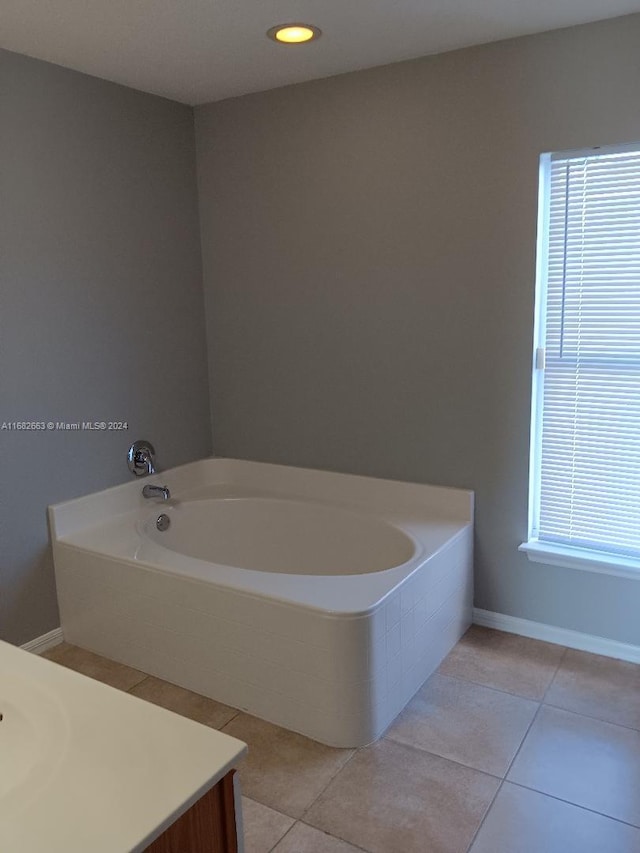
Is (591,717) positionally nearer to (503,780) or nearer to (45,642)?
(503,780)

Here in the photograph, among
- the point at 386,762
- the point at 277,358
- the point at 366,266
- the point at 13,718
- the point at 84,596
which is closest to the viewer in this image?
the point at 13,718

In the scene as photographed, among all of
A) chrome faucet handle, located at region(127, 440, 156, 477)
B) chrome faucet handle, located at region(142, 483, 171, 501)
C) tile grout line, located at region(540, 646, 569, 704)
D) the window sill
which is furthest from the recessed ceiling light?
tile grout line, located at region(540, 646, 569, 704)

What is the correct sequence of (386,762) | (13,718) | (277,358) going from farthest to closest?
(277,358)
(386,762)
(13,718)

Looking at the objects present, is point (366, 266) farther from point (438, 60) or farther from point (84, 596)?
point (84, 596)

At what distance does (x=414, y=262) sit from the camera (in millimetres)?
2852

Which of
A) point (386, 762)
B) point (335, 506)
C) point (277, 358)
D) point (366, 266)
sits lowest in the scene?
point (386, 762)

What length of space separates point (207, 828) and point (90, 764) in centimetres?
19

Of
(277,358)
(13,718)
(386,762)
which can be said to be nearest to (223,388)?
(277,358)

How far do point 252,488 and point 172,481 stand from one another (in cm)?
39

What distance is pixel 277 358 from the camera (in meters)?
3.32

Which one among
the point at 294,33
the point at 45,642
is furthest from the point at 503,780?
the point at 294,33

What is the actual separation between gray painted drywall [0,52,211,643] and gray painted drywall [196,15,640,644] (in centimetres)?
27

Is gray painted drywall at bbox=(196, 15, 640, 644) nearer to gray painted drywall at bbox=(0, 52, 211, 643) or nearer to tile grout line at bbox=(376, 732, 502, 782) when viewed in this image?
gray painted drywall at bbox=(0, 52, 211, 643)

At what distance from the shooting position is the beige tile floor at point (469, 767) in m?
1.84
